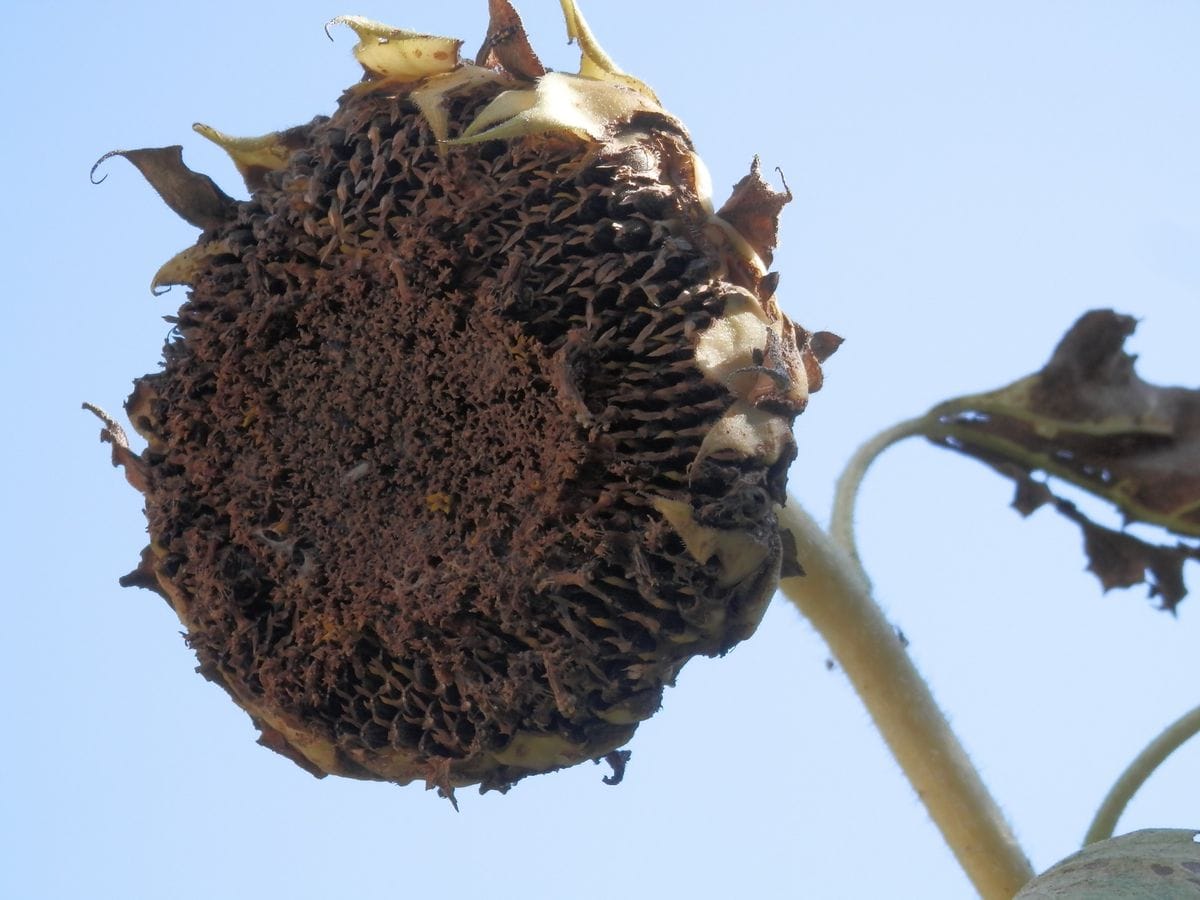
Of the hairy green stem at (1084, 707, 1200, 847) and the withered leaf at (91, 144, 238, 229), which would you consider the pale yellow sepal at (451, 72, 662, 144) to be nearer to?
the withered leaf at (91, 144, 238, 229)

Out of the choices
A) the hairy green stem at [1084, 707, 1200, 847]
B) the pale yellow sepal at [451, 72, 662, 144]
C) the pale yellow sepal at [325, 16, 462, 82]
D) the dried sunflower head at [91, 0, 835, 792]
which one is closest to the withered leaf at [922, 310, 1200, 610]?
the hairy green stem at [1084, 707, 1200, 847]

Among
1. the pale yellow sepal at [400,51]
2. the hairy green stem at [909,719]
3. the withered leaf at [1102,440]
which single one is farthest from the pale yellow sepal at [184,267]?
the withered leaf at [1102,440]

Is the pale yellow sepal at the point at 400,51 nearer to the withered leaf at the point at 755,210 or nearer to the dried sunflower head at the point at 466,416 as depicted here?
the dried sunflower head at the point at 466,416

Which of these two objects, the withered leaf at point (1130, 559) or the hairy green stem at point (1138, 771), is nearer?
the hairy green stem at point (1138, 771)

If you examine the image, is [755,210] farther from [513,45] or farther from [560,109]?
[513,45]

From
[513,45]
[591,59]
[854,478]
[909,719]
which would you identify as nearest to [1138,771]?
[909,719]

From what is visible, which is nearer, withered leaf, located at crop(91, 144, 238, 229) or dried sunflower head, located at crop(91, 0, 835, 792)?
dried sunflower head, located at crop(91, 0, 835, 792)

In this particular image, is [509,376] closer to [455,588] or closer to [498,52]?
[455,588]
